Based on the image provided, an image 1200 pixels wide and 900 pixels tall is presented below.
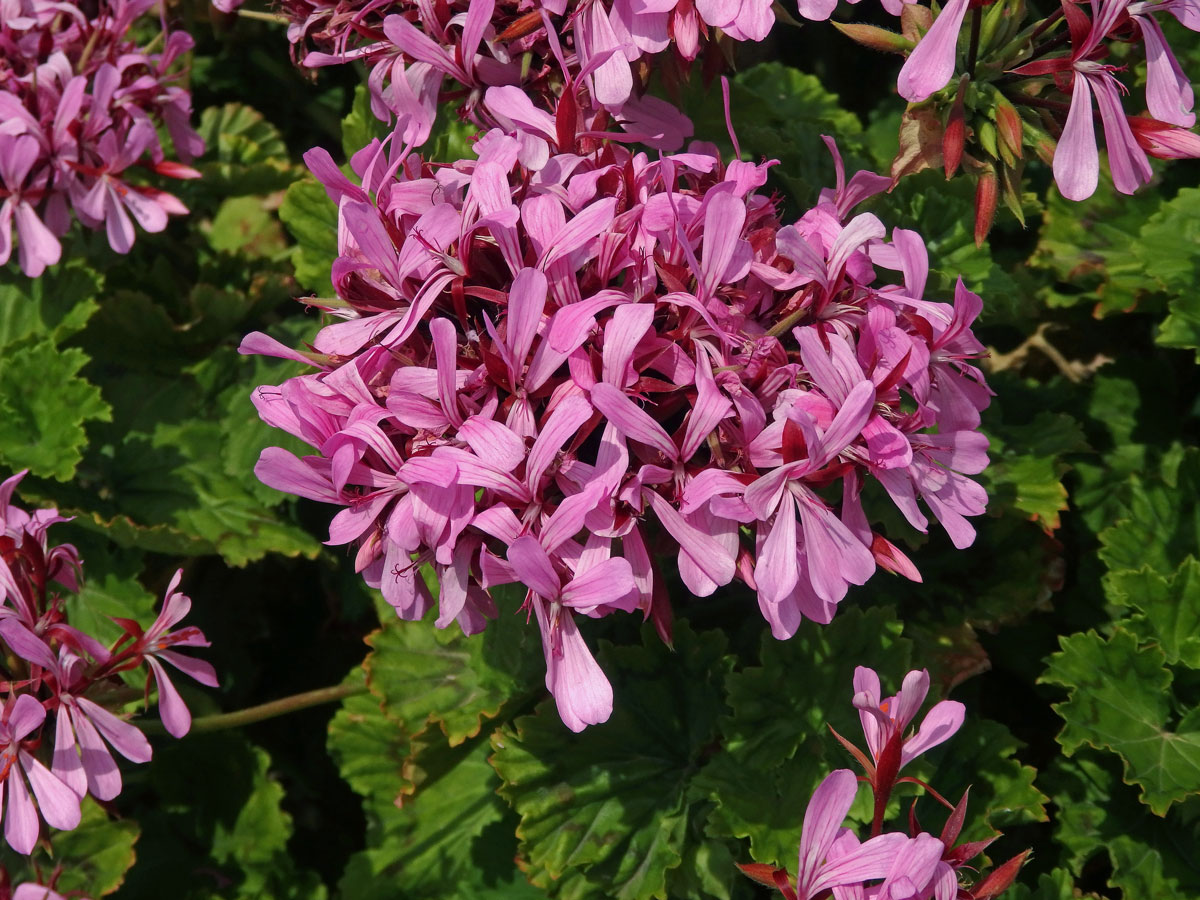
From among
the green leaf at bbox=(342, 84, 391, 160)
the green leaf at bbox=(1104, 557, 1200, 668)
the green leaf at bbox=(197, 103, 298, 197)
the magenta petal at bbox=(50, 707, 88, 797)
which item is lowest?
the magenta petal at bbox=(50, 707, 88, 797)

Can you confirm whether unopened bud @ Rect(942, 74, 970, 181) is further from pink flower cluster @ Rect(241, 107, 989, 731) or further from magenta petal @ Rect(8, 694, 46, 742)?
magenta petal @ Rect(8, 694, 46, 742)

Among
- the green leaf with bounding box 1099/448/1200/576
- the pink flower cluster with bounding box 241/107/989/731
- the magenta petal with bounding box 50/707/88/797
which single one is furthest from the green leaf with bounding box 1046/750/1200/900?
the magenta petal with bounding box 50/707/88/797

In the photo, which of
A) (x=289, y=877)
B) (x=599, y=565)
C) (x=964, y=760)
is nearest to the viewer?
(x=599, y=565)

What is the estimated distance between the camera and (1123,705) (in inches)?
66.6

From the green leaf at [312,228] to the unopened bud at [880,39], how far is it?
3.28 feet

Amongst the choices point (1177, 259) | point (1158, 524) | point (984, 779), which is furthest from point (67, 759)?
point (1177, 259)

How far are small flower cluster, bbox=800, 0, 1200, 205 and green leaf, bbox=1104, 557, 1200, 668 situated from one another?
27.0 inches

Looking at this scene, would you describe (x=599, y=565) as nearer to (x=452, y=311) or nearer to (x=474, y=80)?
(x=452, y=311)

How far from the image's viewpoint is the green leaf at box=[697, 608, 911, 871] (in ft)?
5.16

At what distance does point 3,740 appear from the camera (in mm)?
1432

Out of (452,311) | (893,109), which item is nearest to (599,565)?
(452,311)

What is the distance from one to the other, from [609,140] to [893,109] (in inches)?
47.2

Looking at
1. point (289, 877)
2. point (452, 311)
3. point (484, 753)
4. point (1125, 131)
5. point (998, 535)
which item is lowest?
point (289, 877)

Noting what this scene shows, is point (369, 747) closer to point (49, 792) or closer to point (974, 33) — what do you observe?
point (49, 792)
